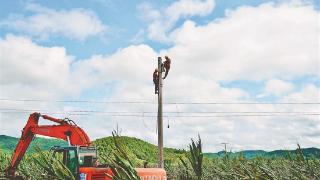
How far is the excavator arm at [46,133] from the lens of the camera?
19.8m

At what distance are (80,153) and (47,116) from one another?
5.67 metres

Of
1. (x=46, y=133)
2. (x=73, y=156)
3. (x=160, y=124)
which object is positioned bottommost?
(x=73, y=156)

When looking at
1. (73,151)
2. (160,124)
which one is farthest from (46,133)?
(160,124)

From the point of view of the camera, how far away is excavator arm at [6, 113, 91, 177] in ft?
64.9

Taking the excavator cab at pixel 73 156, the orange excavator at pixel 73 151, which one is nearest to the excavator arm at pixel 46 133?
the orange excavator at pixel 73 151

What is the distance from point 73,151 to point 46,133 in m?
5.09

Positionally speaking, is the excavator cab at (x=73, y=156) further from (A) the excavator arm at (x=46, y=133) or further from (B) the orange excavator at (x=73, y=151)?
(A) the excavator arm at (x=46, y=133)

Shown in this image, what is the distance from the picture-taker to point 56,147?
16375mm

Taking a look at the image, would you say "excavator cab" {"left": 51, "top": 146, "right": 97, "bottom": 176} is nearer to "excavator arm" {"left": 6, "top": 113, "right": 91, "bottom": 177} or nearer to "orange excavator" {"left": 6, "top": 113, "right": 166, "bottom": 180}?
"orange excavator" {"left": 6, "top": 113, "right": 166, "bottom": 180}

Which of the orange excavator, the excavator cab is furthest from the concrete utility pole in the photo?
the excavator cab

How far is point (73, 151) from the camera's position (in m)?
16.4

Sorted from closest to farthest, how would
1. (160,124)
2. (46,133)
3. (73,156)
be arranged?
(73,156)
(46,133)
(160,124)

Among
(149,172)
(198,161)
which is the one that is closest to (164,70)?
(149,172)

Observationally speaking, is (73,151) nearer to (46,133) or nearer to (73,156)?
(73,156)
